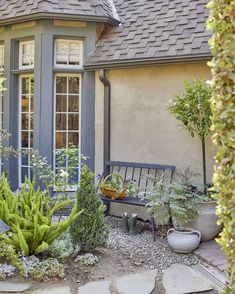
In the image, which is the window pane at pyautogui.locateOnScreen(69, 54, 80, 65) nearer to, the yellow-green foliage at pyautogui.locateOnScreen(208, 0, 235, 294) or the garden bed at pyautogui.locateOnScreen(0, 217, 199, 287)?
the garden bed at pyautogui.locateOnScreen(0, 217, 199, 287)

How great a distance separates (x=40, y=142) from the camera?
21.0 ft

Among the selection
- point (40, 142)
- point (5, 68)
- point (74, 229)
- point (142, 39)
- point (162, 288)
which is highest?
point (142, 39)

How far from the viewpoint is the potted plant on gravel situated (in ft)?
15.3

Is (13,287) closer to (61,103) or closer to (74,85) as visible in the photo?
(61,103)

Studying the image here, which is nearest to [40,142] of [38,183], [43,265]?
[38,183]

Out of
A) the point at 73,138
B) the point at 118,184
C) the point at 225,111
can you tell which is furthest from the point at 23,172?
the point at 225,111

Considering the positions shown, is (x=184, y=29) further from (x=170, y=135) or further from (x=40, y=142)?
(x=40, y=142)

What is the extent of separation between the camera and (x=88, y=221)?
432cm

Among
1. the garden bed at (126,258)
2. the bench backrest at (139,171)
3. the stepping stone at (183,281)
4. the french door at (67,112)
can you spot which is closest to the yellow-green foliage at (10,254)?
the garden bed at (126,258)

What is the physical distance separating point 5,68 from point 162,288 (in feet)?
16.3

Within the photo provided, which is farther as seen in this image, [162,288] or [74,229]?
[74,229]

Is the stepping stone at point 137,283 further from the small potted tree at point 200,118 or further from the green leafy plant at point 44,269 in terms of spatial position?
the small potted tree at point 200,118

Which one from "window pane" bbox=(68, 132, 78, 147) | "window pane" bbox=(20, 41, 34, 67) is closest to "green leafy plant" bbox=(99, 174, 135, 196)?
"window pane" bbox=(68, 132, 78, 147)

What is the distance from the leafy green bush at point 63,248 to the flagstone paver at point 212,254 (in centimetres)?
156
